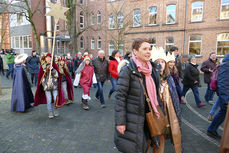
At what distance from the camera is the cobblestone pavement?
3.47 m

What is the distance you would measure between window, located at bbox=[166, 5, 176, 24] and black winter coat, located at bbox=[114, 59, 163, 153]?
67.7ft

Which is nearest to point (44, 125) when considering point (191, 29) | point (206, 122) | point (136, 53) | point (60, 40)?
point (136, 53)

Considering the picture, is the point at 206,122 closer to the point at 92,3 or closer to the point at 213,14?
the point at 213,14

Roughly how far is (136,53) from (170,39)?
66.1 feet

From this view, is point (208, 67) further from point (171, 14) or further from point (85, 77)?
point (171, 14)

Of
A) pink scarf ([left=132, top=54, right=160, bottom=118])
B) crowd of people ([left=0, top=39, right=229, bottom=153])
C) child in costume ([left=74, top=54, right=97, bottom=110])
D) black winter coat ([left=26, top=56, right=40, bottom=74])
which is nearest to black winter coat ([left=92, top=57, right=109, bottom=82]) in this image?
child in costume ([left=74, top=54, right=97, bottom=110])

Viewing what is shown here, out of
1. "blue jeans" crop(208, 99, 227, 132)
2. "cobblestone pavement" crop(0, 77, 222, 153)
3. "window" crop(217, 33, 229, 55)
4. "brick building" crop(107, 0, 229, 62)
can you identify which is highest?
"brick building" crop(107, 0, 229, 62)

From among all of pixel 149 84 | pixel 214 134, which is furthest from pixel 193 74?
pixel 149 84

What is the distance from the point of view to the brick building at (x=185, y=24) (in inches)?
712

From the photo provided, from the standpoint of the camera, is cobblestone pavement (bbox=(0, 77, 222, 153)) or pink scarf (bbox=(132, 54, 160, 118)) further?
cobblestone pavement (bbox=(0, 77, 222, 153))

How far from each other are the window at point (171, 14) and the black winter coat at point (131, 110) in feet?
67.7

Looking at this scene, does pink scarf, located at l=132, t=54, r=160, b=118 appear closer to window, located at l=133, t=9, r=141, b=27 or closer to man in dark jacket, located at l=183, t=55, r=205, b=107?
man in dark jacket, located at l=183, t=55, r=205, b=107

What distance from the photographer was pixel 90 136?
398 centimetres

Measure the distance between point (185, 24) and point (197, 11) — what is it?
176 cm
